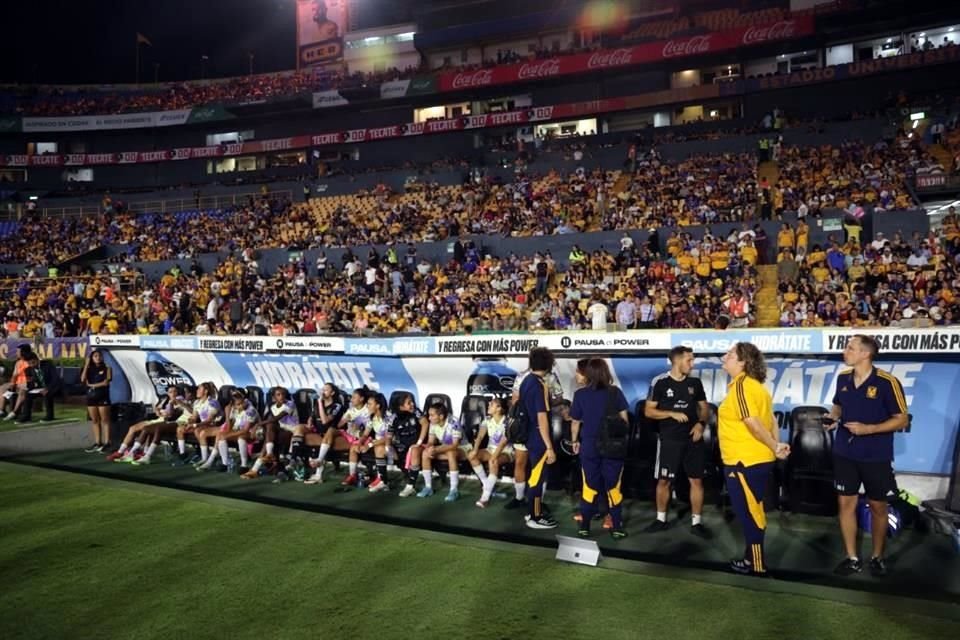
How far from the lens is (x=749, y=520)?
202 inches

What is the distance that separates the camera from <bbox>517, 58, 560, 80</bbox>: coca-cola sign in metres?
36.8

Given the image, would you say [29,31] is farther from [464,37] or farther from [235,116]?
[464,37]

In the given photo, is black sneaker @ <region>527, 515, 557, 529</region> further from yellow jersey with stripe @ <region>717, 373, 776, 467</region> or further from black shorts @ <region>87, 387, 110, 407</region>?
black shorts @ <region>87, 387, 110, 407</region>

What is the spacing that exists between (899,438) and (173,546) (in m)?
7.04

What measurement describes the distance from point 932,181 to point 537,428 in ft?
67.4

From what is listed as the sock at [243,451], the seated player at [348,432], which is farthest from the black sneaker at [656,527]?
the sock at [243,451]

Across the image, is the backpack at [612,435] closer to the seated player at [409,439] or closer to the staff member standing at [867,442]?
the staff member standing at [867,442]

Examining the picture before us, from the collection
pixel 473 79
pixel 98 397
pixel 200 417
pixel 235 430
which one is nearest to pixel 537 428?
pixel 235 430

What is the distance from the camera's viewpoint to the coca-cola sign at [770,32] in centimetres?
3186

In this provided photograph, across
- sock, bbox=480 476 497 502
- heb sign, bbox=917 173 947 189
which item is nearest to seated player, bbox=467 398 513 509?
sock, bbox=480 476 497 502

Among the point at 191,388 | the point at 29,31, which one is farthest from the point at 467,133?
the point at 29,31

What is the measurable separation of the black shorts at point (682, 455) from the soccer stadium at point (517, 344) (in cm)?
6

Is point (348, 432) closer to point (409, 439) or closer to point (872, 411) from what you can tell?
point (409, 439)

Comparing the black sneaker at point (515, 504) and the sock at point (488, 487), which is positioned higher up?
the sock at point (488, 487)
